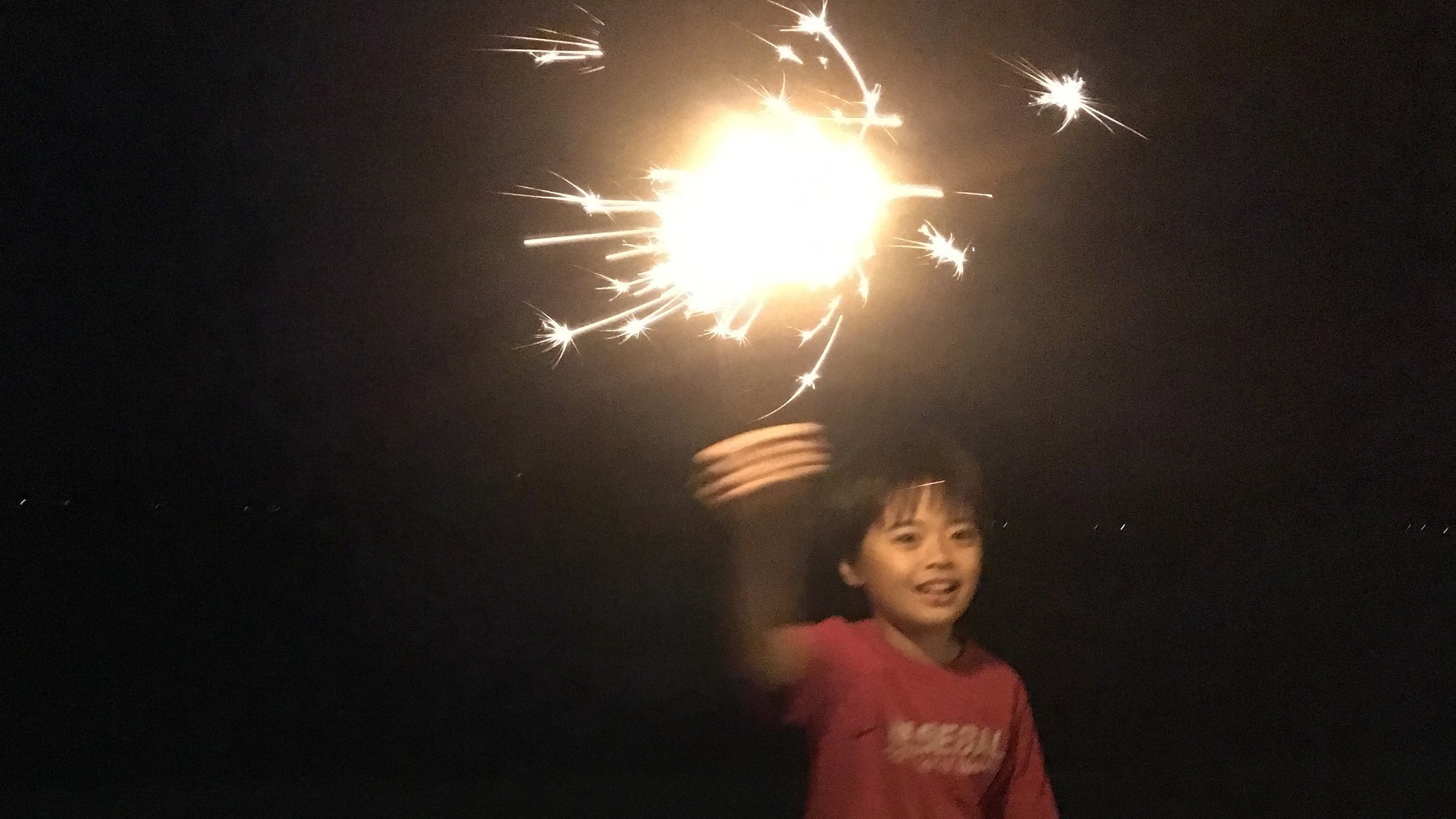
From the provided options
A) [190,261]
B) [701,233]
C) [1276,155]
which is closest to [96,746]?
[190,261]

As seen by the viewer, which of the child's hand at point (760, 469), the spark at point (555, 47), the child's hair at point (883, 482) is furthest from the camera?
the spark at point (555, 47)

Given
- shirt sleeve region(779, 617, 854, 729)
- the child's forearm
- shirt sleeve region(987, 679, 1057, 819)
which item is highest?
the child's forearm

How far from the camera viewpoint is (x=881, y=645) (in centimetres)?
96

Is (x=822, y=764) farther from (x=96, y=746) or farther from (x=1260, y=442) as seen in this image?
(x=96, y=746)

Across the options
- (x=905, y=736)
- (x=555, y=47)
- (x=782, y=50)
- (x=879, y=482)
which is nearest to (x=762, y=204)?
(x=782, y=50)

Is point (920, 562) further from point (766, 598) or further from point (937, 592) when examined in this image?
point (766, 598)

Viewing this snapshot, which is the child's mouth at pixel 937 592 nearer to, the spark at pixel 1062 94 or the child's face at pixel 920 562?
the child's face at pixel 920 562

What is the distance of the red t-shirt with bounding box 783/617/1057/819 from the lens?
2.96ft

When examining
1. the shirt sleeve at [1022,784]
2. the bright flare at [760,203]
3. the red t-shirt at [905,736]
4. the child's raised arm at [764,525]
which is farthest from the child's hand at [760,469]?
the bright flare at [760,203]

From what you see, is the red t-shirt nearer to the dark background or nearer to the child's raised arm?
the child's raised arm

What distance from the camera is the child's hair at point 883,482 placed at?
1007 mm

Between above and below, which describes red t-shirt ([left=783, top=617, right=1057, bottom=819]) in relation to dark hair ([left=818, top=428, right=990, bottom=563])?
below

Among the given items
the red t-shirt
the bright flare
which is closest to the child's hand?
the red t-shirt

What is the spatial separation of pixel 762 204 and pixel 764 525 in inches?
23.3
